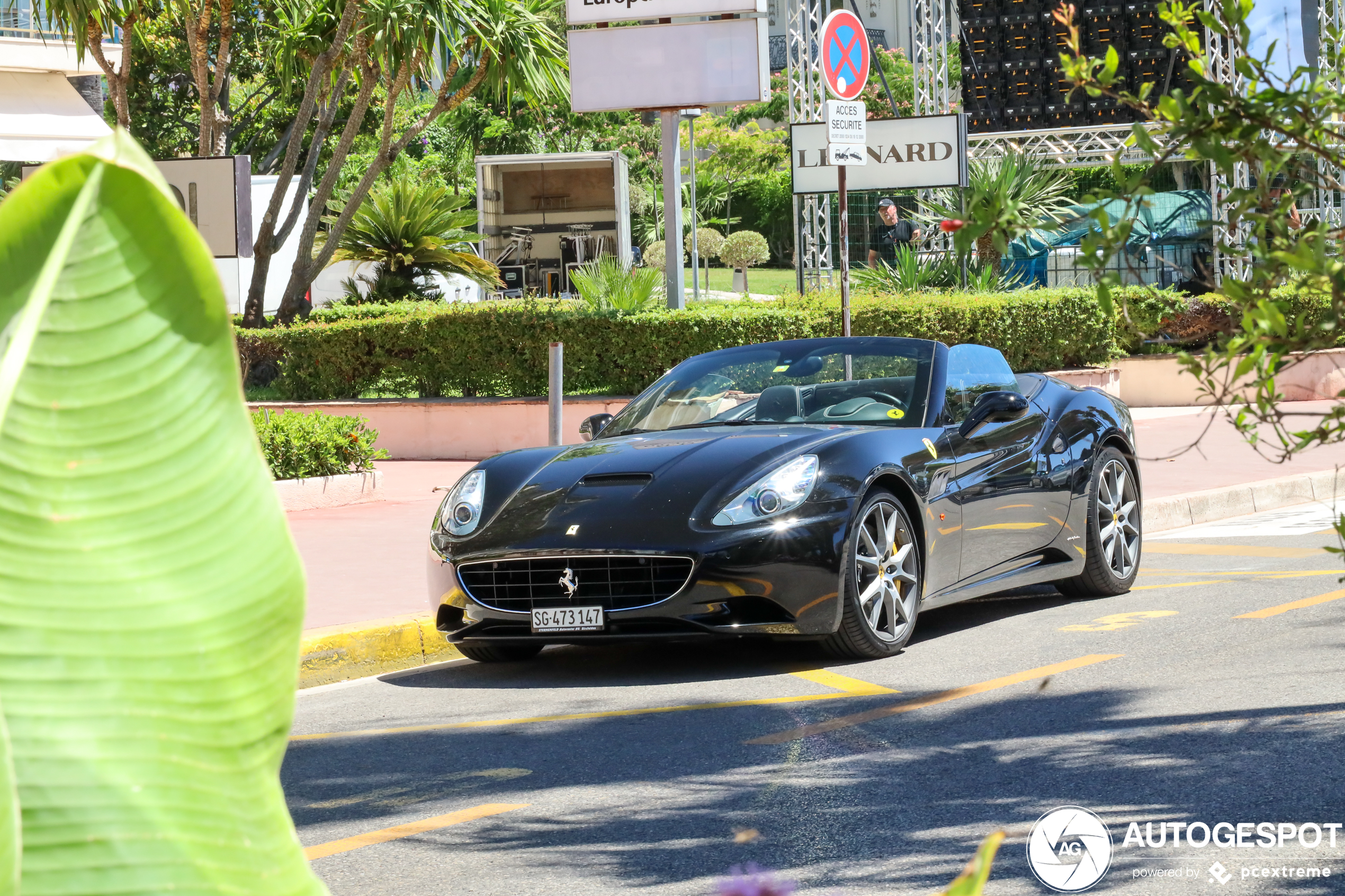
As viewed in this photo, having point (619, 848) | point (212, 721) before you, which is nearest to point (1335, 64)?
point (212, 721)

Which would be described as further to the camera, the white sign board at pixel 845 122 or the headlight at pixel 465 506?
the white sign board at pixel 845 122

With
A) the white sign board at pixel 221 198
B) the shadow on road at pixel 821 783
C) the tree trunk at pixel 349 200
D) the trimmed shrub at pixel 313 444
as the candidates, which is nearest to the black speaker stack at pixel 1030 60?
the tree trunk at pixel 349 200

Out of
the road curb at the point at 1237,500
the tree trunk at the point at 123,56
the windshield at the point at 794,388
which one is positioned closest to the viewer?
the windshield at the point at 794,388

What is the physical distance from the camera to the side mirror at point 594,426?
7.91 m

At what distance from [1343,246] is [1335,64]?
0.59 meters

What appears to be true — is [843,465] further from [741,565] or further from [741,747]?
[741,747]

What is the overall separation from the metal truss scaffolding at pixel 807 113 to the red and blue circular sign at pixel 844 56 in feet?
24.7

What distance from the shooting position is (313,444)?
12711mm

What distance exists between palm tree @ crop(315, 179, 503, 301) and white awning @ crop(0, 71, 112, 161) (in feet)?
11.4

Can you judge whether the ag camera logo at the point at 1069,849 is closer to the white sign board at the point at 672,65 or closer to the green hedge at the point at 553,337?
the green hedge at the point at 553,337

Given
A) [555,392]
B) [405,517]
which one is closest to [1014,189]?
[405,517]

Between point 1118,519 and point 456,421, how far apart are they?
9.08 meters

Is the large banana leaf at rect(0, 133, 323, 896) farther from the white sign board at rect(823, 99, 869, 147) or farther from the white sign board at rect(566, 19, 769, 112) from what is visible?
the white sign board at rect(566, 19, 769, 112)

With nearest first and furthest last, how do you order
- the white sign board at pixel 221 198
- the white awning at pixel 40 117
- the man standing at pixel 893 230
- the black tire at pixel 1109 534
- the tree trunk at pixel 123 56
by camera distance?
the black tire at pixel 1109 534 < the white sign board at pixel 221 198 < the tree trunk at pixel 123 56 < the white awning at pixel 40 117 < the man standing at pixel 893 230
